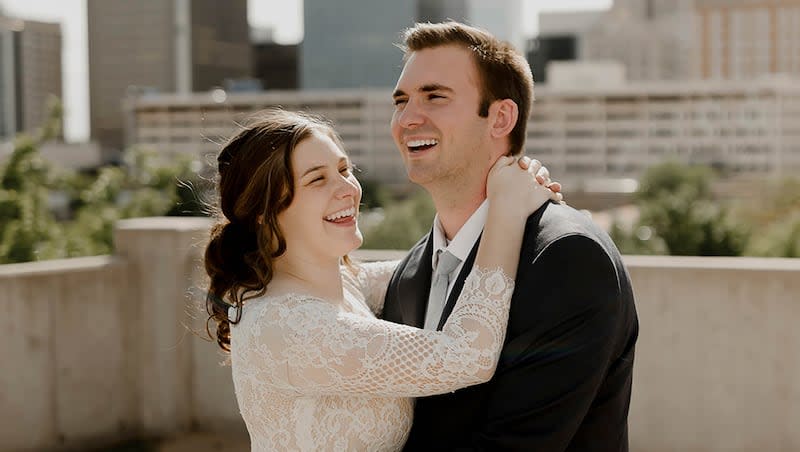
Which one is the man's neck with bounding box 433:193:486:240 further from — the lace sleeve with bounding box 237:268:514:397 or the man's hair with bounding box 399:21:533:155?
the lace sleeve with bounding box 237:268:514:397

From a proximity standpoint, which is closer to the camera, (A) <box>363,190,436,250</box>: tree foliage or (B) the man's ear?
(B) the man's ear

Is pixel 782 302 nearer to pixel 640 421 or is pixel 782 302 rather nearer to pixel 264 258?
pixel 640 421

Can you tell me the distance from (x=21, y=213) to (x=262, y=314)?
1808 centimetres

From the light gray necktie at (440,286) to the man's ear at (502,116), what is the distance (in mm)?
359

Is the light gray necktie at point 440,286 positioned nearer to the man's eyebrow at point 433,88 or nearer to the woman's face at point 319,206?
the woman's face at point 319,206

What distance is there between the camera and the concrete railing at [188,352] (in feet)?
15.9

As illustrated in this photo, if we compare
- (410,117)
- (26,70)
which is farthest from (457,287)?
(26,70)

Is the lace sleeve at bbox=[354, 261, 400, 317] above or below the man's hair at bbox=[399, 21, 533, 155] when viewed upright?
below

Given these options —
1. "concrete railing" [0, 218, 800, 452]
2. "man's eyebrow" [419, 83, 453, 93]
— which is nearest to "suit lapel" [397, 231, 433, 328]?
"man's eyebrow" [419, 83, 453, 93]

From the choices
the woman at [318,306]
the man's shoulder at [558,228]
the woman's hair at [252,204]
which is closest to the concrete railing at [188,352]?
the woman's hair at [252,204]

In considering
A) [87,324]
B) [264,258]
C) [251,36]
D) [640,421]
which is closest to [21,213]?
[87,324]

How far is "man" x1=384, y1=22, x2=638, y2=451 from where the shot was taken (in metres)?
2.19

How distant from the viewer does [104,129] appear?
154375 mm

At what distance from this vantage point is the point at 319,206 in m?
2.57
